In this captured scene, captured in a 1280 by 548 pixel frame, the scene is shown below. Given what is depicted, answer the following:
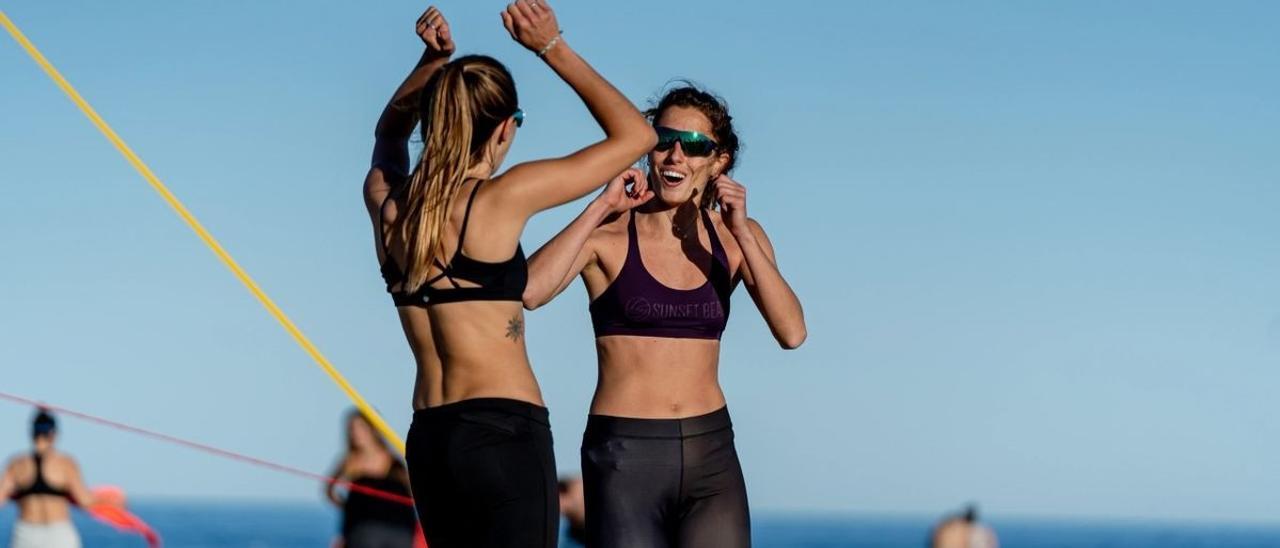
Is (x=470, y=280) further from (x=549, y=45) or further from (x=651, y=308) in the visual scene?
(x=651, y=308)

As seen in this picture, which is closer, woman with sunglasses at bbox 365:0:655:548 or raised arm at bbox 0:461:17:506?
woman with sunglasses at bbox 365:0:655:548

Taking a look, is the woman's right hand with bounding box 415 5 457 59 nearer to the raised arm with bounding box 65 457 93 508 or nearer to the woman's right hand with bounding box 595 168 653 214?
the woman's right hand with bounding box 595 168 653 214

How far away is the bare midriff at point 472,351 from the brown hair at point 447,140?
111mm

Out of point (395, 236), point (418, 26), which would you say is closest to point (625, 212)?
point (418, 26)

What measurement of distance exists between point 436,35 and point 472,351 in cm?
103

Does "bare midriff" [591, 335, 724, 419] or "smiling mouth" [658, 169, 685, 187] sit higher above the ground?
"smiling mouth" [658, 169, 685, 187]

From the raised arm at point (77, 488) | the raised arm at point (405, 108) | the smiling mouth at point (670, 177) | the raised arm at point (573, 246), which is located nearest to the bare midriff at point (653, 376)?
the raised arm at point (573, 246)

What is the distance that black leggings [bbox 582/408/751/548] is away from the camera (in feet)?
20.2

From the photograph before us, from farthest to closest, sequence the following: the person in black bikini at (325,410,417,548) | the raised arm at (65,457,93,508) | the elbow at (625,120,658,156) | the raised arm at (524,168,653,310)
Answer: the raised arm at (65,457,93,508) < the person in black bikini at (325,410,417,548) < the raised arm at (524,168,653,310) < the elbow at (625,120,658,156)

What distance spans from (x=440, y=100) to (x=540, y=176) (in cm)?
31

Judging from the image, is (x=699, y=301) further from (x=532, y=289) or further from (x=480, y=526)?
(x=480, y=526)

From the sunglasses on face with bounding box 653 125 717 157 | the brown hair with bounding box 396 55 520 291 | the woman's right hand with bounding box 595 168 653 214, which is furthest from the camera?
the sunglasses on face with bounding box 653 125 717 157

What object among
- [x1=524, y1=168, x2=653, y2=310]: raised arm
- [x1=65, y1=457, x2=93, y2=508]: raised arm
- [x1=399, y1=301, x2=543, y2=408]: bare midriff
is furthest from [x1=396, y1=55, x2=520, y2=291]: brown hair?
[x1=65, y1=457, x2=93, y2=508]: raised arm

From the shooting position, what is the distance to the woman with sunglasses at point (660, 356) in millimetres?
6172
